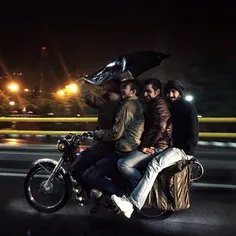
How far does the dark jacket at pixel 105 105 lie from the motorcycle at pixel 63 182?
0.24 meters

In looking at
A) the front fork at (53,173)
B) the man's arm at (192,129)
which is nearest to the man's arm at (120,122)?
the man's arm at (192,129)

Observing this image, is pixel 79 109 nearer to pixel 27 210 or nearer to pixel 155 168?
pixel 27 210

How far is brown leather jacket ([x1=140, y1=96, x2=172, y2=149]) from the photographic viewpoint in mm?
4148

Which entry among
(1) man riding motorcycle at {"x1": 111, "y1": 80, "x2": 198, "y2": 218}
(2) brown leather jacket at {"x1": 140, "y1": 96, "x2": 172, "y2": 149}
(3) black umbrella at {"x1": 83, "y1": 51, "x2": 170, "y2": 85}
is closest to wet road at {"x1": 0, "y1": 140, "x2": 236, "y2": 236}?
(1) man riding motorcycle at {"x1": 111, "y1": 80, "x2": 198, "y2": 218}

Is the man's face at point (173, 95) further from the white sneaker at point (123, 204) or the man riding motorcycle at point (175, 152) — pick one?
the white sneaker at point (123, 204)

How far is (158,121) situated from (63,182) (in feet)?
4.92

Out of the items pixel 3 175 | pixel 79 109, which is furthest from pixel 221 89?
pixel 3 175

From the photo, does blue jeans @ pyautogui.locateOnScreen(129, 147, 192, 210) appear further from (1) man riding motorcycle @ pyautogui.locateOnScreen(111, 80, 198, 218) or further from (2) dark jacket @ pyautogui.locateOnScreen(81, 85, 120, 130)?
(2) dark jacket @ pyautogui.locateOnScreen(81, 85, 120, 130)

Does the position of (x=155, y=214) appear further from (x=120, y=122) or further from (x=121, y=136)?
(x=120, y=122)

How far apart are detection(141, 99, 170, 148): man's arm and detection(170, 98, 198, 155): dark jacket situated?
15cm

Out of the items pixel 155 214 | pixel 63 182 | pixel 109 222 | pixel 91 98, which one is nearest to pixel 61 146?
pixel 63 182

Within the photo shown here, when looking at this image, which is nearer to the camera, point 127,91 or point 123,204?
point 123,204

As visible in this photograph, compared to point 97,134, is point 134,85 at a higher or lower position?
higher

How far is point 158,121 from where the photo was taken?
13.6 feet
